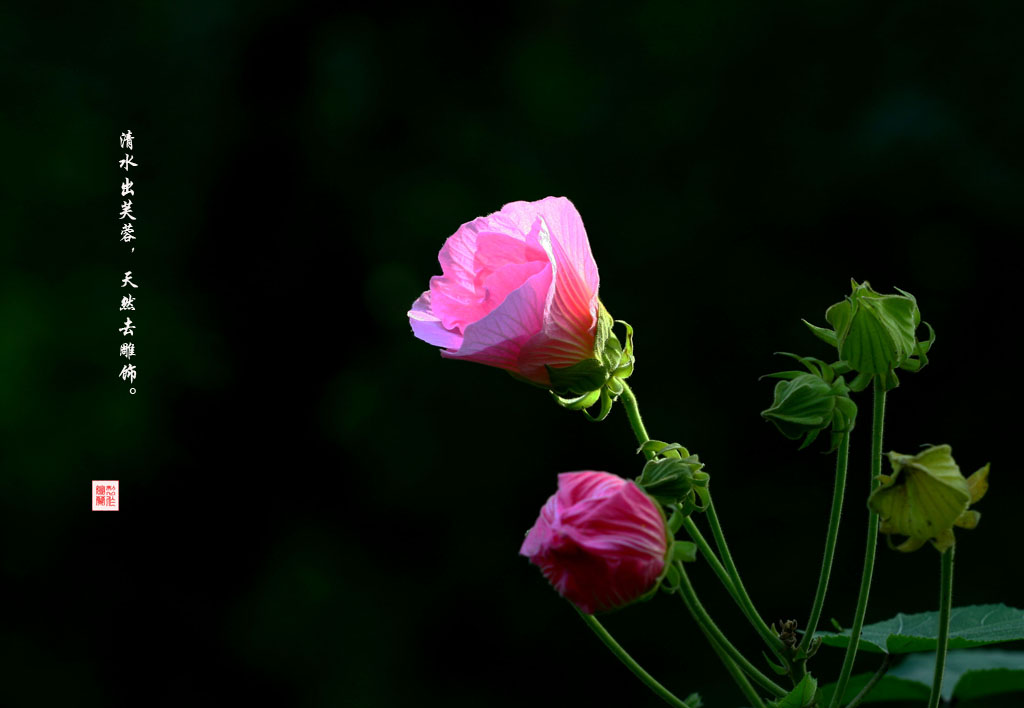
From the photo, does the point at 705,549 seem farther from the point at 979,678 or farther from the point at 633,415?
the point at 979,678

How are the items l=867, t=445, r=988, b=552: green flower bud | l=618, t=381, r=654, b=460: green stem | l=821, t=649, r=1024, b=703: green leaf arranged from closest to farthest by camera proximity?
l=867, t=445, r=988, b=552: green flower bud, l=618, t=381, r=654, b=460: green stem, l=821, t=649, r=1024, b=703: green leaf

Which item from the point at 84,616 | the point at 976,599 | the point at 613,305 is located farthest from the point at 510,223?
the point at 84,616

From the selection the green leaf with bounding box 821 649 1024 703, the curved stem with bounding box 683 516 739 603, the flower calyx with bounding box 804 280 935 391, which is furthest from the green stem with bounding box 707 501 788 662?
the green leaf with bounding box 821 649 1024 703

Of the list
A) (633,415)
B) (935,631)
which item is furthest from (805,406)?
(935,631)

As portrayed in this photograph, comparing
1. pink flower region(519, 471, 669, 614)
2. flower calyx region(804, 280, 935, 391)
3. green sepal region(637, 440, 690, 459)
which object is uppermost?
flower calyx region(804, 280, 935, 391)

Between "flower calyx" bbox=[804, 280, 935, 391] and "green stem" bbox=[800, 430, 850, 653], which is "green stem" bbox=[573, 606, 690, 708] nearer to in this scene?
"green stem" bbox=[800, 430, 850, 653]

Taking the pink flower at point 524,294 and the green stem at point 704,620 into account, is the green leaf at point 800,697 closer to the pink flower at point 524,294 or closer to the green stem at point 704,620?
the green stem at point 704,620

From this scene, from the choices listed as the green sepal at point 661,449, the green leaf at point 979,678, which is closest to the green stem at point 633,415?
the green sepal at point 661,449
